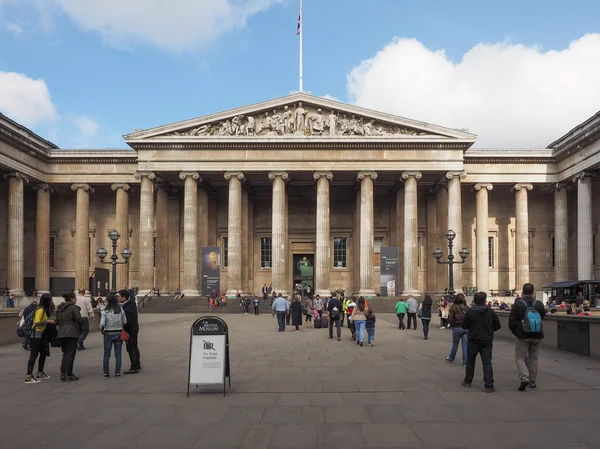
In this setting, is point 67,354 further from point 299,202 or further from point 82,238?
point 299,202

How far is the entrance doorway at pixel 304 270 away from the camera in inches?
1949

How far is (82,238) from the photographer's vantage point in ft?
147

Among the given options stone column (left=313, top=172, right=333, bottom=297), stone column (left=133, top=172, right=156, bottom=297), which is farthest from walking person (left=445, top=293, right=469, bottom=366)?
stone column (left=133, top=172, right=156, bottom=297)

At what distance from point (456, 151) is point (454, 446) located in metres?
36.5

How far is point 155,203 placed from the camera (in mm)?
46781

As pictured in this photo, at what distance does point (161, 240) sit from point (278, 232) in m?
9.96

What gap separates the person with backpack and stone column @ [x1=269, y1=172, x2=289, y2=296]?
1207 inches

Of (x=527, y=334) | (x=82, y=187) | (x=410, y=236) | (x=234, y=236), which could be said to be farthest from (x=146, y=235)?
(x=527, y=334)

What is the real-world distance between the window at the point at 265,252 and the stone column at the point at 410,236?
1333cm

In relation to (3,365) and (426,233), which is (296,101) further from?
(3,365)

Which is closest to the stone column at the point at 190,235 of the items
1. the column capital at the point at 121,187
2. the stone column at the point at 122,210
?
the stone column at the point at 122,210

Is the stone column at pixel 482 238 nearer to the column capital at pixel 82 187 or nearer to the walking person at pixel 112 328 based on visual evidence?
the column capital at pixel 82 187

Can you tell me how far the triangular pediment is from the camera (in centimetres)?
4069

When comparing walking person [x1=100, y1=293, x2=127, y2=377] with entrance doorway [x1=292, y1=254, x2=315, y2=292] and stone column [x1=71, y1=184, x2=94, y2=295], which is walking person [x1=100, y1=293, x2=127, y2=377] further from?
entrance doorway [x1=292, y1=254, x2=315, y2=292]
